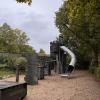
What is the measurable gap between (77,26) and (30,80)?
14030 millimetres

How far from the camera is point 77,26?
35438mm

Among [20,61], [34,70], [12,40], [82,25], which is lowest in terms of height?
[34,70]

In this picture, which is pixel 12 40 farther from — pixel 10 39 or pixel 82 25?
pixel 82 25

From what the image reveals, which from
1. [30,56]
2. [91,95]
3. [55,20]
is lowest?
[91,95]

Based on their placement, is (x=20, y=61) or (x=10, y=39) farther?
(x=10, y=39)

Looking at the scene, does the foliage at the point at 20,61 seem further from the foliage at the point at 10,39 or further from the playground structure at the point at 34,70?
the foliage at the point at 10,39

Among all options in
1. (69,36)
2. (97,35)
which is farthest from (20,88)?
(69,36)

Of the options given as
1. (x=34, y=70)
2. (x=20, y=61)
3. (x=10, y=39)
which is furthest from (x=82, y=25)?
(x=10, y=39)

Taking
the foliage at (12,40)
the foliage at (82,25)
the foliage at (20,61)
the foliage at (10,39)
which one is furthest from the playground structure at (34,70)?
the foliage at (10,39)

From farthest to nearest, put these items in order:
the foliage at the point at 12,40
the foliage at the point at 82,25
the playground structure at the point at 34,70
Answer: the foliage at the point at 12,40
the foliage at the point at 82,25
the playground structure at the point at 34,70

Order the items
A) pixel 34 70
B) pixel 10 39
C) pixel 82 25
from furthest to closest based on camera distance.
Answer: pixel 10 39
pixel 82 25
pixel 34 70

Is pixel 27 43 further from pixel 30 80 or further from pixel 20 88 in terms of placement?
pixel 20 88

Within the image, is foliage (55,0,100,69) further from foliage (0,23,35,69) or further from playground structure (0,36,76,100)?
foliage (0,23,35,69)

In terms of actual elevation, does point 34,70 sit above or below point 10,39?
below
